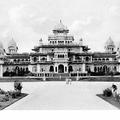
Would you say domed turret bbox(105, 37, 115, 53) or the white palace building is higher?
domed turret bbox(105, 37, 115, 53)

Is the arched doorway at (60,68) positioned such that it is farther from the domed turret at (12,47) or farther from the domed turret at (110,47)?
the domed turret at (12,47)

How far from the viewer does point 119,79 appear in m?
59.4

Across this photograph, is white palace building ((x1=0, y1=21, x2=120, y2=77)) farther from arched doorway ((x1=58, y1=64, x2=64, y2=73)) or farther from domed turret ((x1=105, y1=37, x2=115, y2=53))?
domed turret ((x1=105, y1=37, x2=115, y2=53))

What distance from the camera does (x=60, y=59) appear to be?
249 feet

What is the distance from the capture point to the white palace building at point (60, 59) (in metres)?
76.3

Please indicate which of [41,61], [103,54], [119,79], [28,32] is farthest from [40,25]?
Result: [103,54]

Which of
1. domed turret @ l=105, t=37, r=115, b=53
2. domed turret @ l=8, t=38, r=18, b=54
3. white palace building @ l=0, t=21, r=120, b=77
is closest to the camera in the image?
white palace building @ l=0, t=21, r=120, b=77

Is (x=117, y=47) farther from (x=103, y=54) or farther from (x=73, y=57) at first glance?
(x=73, y=57)

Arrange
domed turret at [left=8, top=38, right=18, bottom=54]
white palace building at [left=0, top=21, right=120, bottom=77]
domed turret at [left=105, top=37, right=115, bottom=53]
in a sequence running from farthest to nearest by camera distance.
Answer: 1. domed turret at [left=8, top=38, right=18, bottom=54]
2. domed turret at [left=105, top=37, right=115, bottom=53]
3. white palace building at [left=0, top=21, right=120, bottom=77]

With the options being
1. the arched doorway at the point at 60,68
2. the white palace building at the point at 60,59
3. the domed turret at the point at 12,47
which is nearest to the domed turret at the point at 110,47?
the white palace building at the point at 60,59

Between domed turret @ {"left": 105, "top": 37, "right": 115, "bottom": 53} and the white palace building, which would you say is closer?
the white palace building

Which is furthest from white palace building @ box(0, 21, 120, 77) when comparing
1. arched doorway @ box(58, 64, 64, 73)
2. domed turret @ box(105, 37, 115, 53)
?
domed turret @ box(105, 37, 115, 53)

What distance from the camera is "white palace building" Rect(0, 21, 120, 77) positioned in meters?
76.3

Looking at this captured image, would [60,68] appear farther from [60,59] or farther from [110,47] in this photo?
[110,47]
